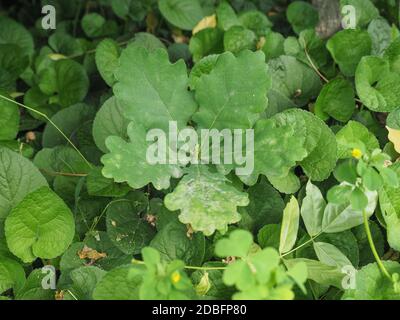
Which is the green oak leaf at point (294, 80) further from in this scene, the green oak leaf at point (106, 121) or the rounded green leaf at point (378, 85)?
the green oak leaf at point (106, 121)

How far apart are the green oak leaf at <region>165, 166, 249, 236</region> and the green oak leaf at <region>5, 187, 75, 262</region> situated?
213 mm

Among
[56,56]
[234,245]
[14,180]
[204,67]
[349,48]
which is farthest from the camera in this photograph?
[56,56]

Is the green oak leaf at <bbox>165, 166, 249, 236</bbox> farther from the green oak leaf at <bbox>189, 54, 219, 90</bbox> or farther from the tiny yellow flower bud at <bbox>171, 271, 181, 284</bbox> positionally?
the green oak leaf at <bbox>189, 54, 219, 90</bbox>

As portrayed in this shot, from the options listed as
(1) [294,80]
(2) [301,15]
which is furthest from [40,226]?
(2) [301,15]

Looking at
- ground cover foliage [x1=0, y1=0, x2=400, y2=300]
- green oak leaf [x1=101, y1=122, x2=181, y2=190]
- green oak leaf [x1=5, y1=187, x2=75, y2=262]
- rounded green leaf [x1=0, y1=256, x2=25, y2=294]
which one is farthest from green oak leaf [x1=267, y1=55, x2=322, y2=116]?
rounded green leaf [x1=0, y1=256, x2=25, y2=294]

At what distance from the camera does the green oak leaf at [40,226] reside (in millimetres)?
987

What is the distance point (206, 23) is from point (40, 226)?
760mm

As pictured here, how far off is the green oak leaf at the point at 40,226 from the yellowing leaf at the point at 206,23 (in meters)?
0.69

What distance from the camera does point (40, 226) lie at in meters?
1.00

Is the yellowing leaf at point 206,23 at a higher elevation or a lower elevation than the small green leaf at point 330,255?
higher

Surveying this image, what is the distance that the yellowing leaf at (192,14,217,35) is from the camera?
1.52 metres

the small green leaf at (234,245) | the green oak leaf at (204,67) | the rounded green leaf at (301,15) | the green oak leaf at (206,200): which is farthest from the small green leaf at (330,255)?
the rounded green leaf at (301,15)

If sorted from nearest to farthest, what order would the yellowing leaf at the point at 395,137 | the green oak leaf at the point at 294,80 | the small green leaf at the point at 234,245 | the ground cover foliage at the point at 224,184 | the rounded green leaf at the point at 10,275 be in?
the small green leaf at the point at 234,245 → the ground cover foliage at the point at 224,184 → the rounded green leaf at the point at 10,275 → the yellowing leaf at the point at 395,137 → the green oak leaf at the point at 294,80

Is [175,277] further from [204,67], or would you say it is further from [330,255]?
[204,67]
